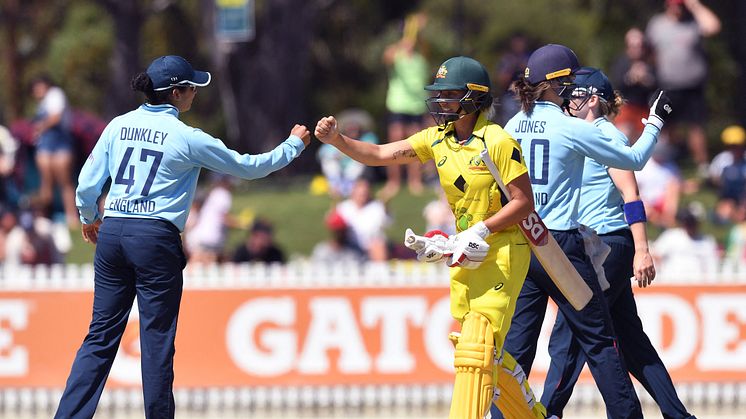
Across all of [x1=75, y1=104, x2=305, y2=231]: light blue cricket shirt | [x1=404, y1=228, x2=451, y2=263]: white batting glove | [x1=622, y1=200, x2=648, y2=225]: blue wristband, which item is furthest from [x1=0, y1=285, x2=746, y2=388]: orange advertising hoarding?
[x1=404, y1=228, x2=451, y2=263]: white batting glove

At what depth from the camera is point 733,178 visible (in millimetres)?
13742

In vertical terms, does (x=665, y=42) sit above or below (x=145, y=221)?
above

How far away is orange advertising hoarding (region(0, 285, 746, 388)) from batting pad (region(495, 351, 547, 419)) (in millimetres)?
3928

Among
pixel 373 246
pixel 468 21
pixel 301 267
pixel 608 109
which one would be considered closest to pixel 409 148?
pixel 608 109

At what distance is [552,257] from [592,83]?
1.09 m

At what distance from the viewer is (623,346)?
295 inches

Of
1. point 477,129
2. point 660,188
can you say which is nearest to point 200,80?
point 477,129

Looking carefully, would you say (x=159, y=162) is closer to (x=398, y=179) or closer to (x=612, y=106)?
(x=612, y=106)

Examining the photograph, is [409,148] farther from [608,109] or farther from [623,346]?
[623,346]

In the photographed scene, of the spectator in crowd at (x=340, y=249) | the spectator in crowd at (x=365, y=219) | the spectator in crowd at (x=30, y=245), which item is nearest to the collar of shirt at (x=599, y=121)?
the spectator in crowd at (x=340, y=249)

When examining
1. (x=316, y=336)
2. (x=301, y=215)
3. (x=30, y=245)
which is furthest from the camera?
(x=301, y=215)

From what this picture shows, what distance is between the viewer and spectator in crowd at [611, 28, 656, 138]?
44.5 ft

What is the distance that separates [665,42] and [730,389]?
4.55m


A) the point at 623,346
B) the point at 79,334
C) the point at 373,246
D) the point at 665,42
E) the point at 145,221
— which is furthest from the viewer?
the point at 665,42
